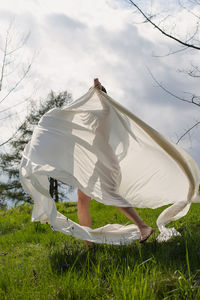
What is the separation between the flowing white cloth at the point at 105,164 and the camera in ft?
14.8

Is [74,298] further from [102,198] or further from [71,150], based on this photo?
[71,150]

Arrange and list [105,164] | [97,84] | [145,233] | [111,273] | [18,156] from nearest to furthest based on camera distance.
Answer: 1. [111,273]
2. [145,233]
3. [105,164]
4. [97,84]
5. [18,156]

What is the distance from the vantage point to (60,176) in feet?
14.4

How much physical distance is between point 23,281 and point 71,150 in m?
2.09

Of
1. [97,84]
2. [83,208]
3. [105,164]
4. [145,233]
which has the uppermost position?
[97,84]

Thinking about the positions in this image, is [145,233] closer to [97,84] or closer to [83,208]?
[83,208]

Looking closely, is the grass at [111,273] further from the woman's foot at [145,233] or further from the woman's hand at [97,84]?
the woman's hand at [97,84]

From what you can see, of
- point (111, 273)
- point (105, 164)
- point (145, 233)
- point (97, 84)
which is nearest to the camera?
point (111, 273)

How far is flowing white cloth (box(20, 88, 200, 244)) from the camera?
4500 millimetres

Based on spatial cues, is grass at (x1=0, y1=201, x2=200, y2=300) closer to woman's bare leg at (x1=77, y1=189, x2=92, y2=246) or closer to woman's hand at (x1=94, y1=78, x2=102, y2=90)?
woman's bare leg at (x1=77, y1=189, x2=92, y2=246)

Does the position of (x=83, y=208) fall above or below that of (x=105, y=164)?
below

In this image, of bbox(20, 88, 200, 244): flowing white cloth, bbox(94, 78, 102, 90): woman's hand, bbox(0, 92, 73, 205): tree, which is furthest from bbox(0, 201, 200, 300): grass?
bbox(0, 92, 73, 205): tree

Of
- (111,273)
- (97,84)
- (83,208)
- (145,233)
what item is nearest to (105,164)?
(83,208)

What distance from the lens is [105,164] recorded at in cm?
481
